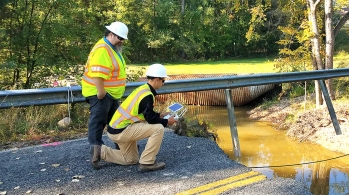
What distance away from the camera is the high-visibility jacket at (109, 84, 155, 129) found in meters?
4.47

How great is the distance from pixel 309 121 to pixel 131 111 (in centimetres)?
808

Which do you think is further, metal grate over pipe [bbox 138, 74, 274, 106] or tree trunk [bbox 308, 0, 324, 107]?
metal grate over pipe [bbox 138, 74, 274, 106]

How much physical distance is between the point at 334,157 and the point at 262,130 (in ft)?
14.4

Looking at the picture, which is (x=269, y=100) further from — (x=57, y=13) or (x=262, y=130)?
(x=57, y=13)

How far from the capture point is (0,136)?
19.8ft

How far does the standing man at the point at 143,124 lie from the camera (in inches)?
176

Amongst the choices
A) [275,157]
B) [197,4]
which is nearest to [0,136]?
[275,157]

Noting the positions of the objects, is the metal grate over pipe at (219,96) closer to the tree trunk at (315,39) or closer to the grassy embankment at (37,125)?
the tree trunk at (315,39)

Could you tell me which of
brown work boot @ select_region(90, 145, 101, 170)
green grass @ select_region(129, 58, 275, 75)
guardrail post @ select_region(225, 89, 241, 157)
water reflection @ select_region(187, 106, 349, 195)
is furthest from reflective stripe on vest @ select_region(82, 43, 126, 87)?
green grass @ select_region(129, 58, 275, 75)

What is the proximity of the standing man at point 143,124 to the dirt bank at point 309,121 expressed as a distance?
5.52 m

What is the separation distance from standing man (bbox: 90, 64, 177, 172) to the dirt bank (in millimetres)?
5518

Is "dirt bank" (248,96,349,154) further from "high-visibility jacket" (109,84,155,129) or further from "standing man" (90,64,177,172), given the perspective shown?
"high-visibility jacket" (109,84,155,129)

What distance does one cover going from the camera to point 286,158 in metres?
8.80

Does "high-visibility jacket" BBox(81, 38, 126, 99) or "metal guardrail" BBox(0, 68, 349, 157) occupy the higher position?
"high-visibility jacket" BBox(81, 38, 126, 99)
